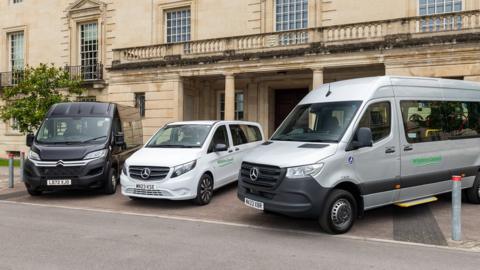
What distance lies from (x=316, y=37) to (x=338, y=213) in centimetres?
1164

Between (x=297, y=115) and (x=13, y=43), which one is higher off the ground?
(x=13, y=43)

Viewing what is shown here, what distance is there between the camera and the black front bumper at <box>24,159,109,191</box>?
32.2 feet

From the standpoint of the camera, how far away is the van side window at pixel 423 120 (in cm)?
764

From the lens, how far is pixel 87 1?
26.3 m

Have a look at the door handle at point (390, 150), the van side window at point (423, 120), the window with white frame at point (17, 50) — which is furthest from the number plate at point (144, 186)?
the window with white frame at point (17, 50)

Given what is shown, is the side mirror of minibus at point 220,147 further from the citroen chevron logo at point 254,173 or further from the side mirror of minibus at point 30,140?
the side mirror of minibus at point 30,140

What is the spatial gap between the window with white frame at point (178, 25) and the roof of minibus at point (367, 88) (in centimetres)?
1645

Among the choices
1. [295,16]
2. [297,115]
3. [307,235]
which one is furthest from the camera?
[295,16]

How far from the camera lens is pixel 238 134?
36.3ft

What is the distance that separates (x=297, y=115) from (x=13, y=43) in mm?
28263

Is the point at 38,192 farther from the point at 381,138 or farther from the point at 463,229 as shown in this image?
the point at 463,229

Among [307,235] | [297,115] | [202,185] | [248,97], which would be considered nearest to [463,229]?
[307,235]

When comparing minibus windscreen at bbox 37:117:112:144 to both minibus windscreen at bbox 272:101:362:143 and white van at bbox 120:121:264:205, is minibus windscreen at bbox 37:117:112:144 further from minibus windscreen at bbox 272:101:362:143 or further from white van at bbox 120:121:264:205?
minibus windscreen at bbox 272:101:362:143

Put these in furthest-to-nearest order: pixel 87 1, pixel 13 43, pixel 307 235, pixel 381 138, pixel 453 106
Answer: pixel 13 43, pixel 87 1, pixel 453 106, pixel 381 138, pixel 307 235
